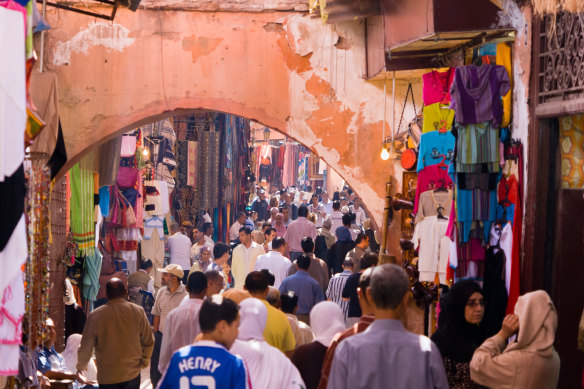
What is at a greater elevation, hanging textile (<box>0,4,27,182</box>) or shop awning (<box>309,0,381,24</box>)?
shop awning (<box>309,0,381,24</box>)

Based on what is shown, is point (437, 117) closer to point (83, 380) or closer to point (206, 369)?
point (83, 380)

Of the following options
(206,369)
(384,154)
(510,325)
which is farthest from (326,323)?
(384,154)

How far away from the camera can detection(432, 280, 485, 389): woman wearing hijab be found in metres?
4.82

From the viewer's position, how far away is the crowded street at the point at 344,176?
4.36 meters

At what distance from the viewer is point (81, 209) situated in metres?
11.2

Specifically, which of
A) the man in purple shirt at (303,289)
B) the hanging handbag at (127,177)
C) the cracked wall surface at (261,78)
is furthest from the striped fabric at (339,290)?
the hanging handbag at (127,177)

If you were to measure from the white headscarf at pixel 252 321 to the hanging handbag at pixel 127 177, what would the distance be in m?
8.99

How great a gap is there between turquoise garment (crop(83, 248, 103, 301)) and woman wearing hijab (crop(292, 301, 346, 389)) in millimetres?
5995

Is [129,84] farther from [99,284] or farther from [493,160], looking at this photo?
[493,160]

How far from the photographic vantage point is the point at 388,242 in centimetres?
1000

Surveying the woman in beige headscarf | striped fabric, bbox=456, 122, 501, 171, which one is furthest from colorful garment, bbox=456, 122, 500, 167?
the woman in beige headscarf

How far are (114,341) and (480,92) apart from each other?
11.8 ft

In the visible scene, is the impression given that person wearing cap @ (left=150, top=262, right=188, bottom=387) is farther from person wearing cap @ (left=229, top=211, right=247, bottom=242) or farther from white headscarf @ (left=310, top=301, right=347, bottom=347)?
person wearing cap @ (left=229, top=211, right=247, bottom=242)

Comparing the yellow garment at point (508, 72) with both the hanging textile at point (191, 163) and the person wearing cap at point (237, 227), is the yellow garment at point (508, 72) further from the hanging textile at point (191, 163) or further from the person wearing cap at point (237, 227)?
the hanging textile at point (191, 163)
